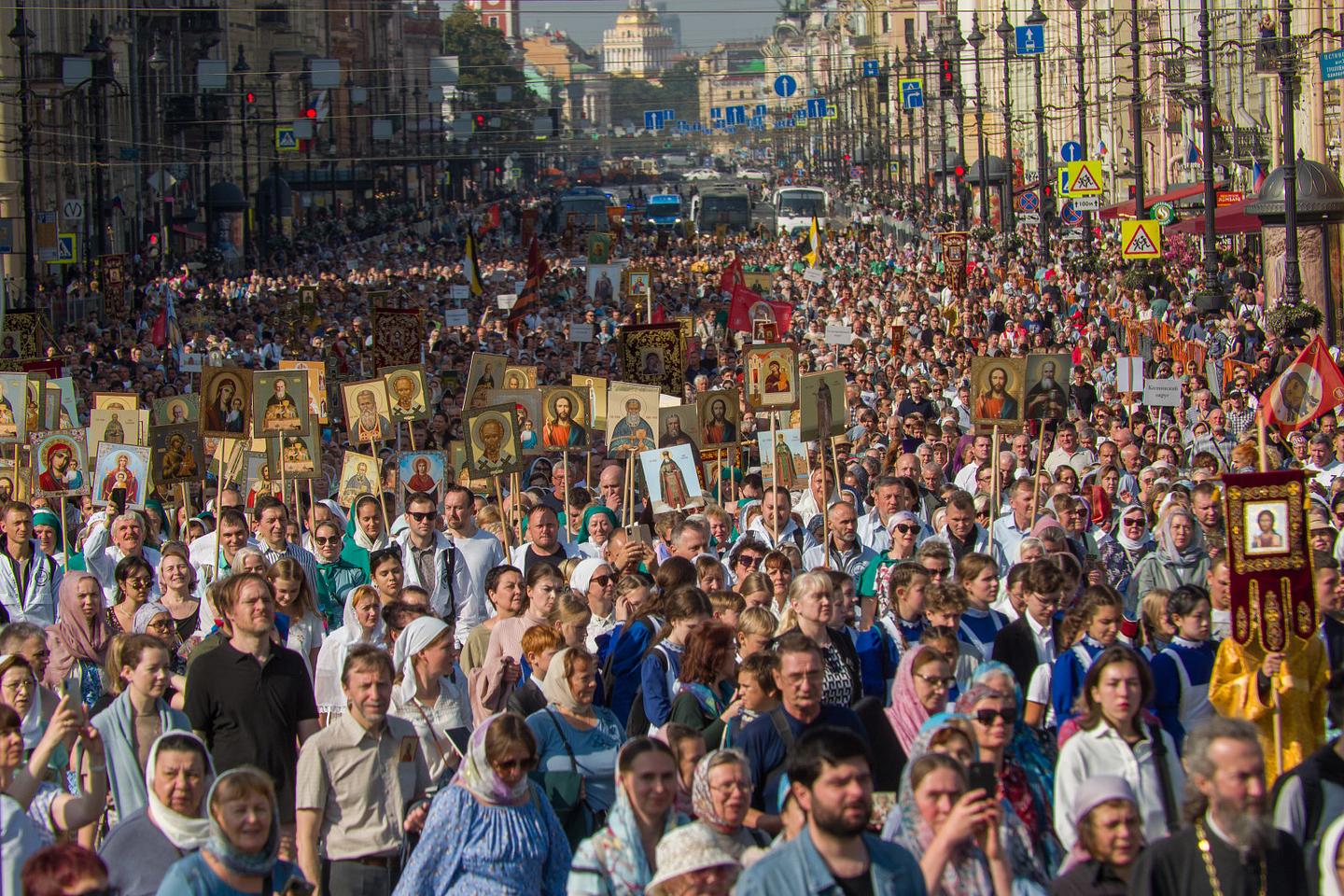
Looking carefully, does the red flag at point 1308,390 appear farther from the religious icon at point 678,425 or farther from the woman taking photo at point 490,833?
the woman taking photo at point 490,833

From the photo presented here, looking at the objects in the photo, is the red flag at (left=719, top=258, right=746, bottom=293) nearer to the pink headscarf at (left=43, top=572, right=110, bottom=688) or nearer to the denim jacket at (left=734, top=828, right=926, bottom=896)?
the pink headscarf at (left=43, top=572, right=110, bottom=688)

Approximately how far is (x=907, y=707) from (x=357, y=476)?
26.5ft

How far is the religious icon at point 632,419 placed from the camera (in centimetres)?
1487

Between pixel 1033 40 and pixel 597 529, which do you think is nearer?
pixel 597 529

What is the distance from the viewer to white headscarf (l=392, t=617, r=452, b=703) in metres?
7.60

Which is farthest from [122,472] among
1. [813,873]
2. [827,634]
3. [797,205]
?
[797,205]

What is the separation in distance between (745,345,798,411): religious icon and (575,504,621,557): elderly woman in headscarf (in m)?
4.22

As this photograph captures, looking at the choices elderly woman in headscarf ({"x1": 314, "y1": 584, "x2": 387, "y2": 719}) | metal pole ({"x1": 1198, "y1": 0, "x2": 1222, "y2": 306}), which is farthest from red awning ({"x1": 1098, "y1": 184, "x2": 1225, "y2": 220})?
elderly woman in headscarf ({"x1": 314, "y1": 584, "x2": 387, "y2": 719})

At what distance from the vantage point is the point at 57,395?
16.4 m

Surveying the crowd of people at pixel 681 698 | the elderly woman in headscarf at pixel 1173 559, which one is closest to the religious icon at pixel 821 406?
the crowd of people at pixel 681 698

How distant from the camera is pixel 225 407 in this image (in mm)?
14422

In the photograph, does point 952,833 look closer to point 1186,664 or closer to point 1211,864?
point 1211,864

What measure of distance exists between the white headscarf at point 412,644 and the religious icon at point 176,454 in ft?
22.5

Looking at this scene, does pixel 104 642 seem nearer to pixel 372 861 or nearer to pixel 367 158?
pixel 372 861
